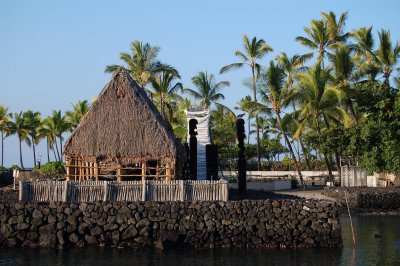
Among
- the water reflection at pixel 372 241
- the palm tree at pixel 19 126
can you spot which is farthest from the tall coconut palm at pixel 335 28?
the palm tree at pixel 19 126

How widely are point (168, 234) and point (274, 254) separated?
3.65m

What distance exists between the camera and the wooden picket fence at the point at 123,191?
21891 millimetres

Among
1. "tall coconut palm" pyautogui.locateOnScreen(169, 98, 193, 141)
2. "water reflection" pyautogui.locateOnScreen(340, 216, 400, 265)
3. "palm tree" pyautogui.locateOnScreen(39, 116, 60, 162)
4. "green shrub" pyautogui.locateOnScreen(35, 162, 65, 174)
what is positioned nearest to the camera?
"water reflection" pyautogui.locateOnScreen(340, 216, 400, 265)

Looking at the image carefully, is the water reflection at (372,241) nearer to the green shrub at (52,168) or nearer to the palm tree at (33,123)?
the green shrub at (52,168)

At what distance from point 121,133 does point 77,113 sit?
4161 cm

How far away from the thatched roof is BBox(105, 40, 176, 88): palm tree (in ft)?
66.6

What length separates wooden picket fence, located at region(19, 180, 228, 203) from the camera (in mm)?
21891

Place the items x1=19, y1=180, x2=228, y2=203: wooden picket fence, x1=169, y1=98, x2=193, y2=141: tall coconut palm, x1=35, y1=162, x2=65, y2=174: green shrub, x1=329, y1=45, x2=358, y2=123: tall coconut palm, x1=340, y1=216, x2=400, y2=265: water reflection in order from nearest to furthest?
x1=340, y1=216, x2=400, y2=265: water reflection, x1=19, y1=180, x2=228, y2=203: wooden picket fence, x1=329, y1=45, x2=358, y2=123: tall coconut palm, x1=35, y1=162, x2=65, y2=174: green shrub, x1=169, y1=98, x2=193, y2=141: tall coconut palm

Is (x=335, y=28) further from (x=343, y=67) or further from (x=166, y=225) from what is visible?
(x=166, y=225)

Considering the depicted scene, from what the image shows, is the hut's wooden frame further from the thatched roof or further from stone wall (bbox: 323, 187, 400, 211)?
stone wall (bbox: 323, 187, 400, 211)

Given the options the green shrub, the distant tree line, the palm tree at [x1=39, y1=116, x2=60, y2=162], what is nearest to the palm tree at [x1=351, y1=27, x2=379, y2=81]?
the distant tree line

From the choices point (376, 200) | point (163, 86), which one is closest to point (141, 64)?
point (163, 86)

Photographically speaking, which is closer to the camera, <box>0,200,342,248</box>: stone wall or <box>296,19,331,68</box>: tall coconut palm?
<box>0,200,342,248</box>: stone wall

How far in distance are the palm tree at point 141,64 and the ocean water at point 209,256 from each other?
25.5 meters
